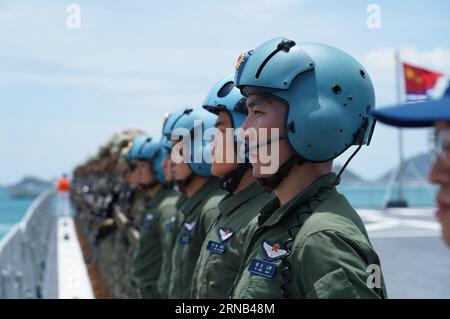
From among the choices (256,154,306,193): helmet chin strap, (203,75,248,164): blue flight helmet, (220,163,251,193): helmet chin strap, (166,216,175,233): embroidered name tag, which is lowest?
(166,216,175,233): embroidered name tag

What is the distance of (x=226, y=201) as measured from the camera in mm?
3221

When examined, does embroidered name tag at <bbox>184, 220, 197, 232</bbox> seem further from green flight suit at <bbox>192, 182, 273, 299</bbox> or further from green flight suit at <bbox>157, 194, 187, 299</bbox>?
green flight suit at <bbox>192, 182, 273, 299</bbox>

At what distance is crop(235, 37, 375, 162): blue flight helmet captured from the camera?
2.33 m

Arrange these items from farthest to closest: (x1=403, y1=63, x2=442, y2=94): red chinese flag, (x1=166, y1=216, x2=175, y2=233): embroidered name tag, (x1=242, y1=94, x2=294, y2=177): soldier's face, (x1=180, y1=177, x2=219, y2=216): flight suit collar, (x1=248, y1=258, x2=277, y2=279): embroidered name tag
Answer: (x1=403, y1=63, x2=442, y2=94): red chinese flag < (x1=166, y1=216, x2=175, y2=233): embroidered name tag < (x1=180, y1=177, x2=219, y2=216): flight suit collar < (x1=242, y1=94, x2=294, y2=177): soldier's face < (x1=248, y1=258, x2=277, y2=279): embroidered name tag

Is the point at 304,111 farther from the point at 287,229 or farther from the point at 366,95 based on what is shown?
the point at 287,229

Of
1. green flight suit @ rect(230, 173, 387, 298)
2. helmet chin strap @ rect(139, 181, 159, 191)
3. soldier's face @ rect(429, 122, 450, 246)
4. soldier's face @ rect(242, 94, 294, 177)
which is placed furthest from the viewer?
helmet chin strap @ rect(139, 181, 159, 191)

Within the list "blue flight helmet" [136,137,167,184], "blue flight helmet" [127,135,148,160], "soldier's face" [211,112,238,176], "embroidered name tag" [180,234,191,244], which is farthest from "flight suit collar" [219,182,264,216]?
"blue flight helmet" [127,135,148,160]

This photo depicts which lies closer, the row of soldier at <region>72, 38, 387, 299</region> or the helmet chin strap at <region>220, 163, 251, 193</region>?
the row of soldier at <region>72, 38, 387, 299</region>

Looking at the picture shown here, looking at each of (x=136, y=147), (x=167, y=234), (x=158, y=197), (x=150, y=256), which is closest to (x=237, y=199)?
(x=167, y=234)

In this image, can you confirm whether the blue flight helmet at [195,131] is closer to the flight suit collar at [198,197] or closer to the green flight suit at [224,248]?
the flight suit collar at [198,197]

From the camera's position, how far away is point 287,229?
2.19 metres

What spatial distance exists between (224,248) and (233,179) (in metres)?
0.49
